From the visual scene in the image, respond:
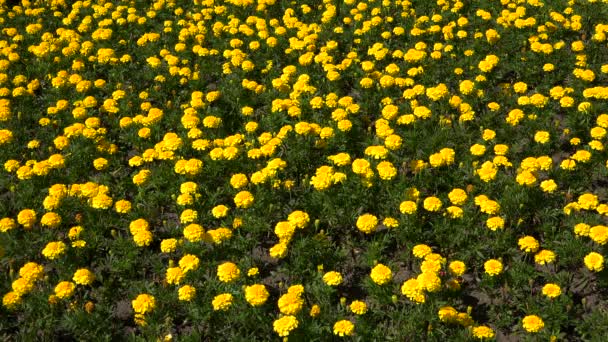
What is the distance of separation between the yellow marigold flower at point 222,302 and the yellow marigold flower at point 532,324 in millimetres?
2359

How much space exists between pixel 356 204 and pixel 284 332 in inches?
75.8

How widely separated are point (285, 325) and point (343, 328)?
46 cm

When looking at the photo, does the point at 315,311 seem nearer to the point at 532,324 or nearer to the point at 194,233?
the point at 194,233

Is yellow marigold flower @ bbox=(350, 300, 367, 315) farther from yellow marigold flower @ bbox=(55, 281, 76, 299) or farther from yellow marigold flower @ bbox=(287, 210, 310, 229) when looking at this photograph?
yellow marigold flower @ bbox=(55, 281, 76, 299)

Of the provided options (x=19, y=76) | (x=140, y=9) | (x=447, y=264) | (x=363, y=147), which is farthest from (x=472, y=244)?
(x=140, y=9)

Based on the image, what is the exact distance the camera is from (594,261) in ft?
17.4

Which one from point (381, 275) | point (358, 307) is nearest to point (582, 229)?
point (381, 275)

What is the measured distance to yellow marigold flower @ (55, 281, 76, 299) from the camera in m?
5.27

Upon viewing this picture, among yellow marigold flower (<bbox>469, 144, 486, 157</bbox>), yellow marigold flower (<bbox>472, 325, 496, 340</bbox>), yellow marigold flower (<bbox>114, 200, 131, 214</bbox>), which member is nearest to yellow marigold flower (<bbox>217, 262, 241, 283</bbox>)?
yellow marigold flower (<bbox>114, 200, 131, 214</bbox>)

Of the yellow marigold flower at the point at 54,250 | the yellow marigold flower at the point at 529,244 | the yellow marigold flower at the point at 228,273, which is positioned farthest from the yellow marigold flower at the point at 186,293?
the yellow marigold flower at the point at 529,244

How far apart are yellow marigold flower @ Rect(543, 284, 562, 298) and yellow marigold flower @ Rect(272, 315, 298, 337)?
2.08 m

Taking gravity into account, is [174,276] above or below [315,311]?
above

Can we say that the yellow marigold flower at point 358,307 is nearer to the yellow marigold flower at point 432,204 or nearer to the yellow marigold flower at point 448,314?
the yellow marigold flower at point 448,314

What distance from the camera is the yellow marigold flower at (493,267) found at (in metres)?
5.36
